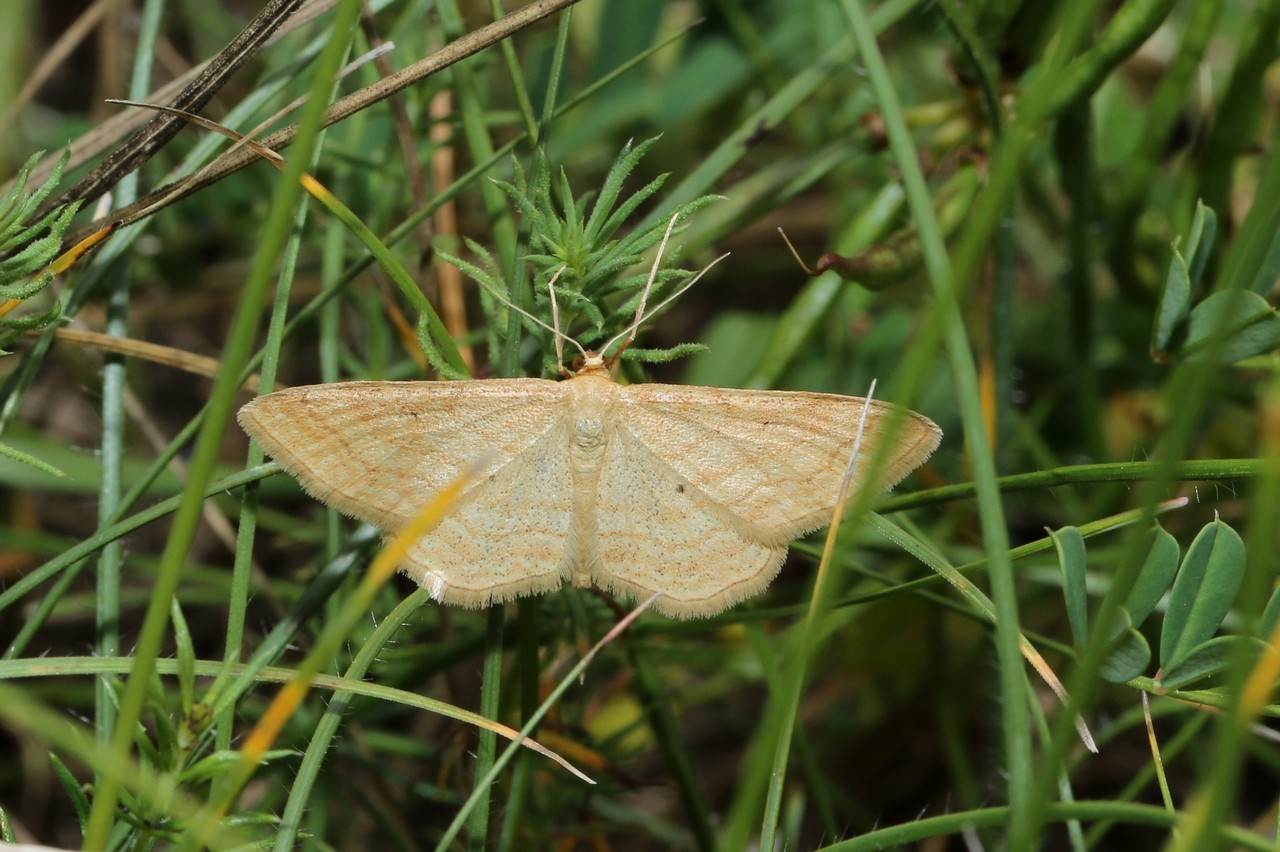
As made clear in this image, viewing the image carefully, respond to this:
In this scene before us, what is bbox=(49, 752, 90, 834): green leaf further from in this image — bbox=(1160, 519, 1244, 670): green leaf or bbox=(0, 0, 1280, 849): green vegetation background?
bbox=(1160, 519, 1244, 670): green leaf

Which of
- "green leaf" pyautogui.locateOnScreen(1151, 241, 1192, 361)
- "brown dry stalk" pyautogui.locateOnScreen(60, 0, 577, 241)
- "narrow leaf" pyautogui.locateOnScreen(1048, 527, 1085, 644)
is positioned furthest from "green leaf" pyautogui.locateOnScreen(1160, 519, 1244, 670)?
"brown dry stalk" pyautogui.locateOnScreen(60, 0, 577, 241)

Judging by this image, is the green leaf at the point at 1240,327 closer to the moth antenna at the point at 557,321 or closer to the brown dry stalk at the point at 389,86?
the moth antenna at the point at 557,321

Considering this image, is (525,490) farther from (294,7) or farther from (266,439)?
(294,7)

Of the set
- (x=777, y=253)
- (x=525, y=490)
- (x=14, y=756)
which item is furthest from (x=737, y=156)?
(x=14, y=756)

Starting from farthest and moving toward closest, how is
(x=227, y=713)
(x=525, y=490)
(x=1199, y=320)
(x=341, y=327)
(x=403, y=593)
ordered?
1. (x=341, y=327)
2. (x=403, y=593)
3. (x=525, y=490)
4. (x=1199, y=320)
5. (x=227, y=713)

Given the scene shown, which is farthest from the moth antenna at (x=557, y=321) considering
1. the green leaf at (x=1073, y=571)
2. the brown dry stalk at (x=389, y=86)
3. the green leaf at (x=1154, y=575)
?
the green leaf at (x=1154, y=575)

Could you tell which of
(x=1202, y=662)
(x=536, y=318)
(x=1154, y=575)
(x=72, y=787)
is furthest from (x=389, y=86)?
(x=1202, y=662)
